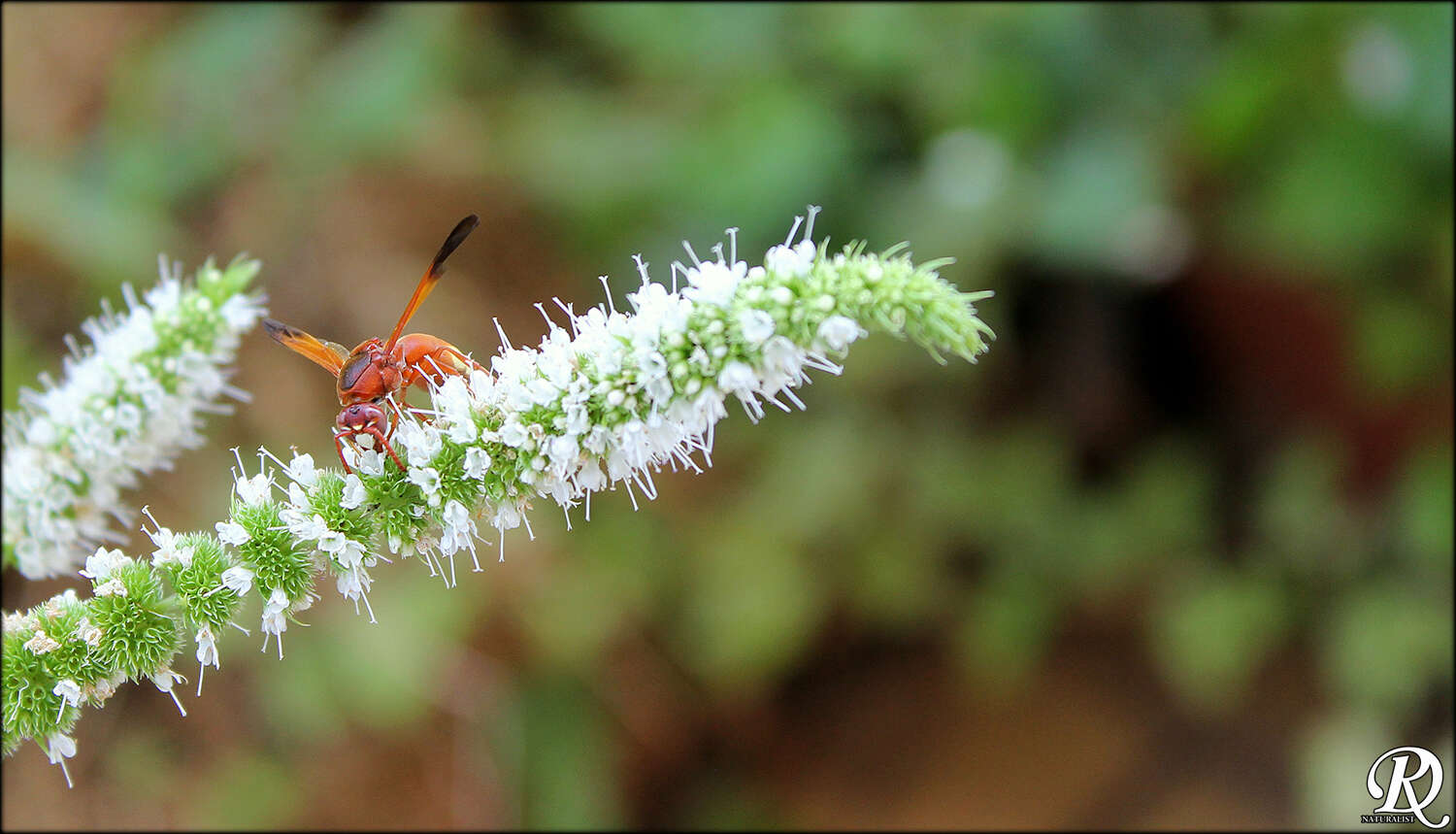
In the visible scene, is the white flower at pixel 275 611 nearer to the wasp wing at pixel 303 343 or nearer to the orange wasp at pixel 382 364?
the orange wasp at pixel 382 364

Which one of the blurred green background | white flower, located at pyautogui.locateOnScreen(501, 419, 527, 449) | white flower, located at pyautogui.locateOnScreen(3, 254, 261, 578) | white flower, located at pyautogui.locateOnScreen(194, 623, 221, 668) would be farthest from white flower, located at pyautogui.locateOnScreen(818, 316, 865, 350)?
the blurred green background

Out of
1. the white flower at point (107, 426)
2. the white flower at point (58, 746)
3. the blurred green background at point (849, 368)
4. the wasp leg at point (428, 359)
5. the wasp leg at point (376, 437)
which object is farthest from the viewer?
the blurred green background at point (849, 368)

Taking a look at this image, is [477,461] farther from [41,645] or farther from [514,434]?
[41,645]

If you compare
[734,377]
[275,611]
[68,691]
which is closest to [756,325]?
[734,377]

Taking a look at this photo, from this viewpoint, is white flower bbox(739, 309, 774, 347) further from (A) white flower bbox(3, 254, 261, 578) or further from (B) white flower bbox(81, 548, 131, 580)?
(A) white flower bbox(3, 254, 261, 578)

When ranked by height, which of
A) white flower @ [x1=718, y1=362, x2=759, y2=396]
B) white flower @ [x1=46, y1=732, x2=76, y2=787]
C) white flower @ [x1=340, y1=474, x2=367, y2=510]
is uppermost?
white flower @ [x1=718, y1=362, x2=759, y2=396]

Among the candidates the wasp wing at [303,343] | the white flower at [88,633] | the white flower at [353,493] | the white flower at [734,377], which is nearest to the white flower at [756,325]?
the white flower at [734,377]
